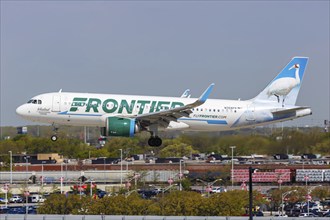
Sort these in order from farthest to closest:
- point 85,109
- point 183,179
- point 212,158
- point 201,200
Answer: point 212,158, point 183,179, point 201,200, point 85,109

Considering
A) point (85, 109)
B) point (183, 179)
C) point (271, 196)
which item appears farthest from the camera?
point (183, 179)

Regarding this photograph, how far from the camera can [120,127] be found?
84.6 metres

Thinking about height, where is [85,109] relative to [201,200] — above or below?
above

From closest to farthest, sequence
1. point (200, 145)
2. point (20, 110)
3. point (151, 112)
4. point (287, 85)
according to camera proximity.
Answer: point (151, 112) → point (20, 110) → point (287, 85) → point (200, 145)

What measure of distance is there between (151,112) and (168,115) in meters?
1.35

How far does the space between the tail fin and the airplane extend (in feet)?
4.14

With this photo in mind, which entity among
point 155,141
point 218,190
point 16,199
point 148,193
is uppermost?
point 155,141

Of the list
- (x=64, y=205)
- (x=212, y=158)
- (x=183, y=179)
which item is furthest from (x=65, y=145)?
(x=64, y=205)

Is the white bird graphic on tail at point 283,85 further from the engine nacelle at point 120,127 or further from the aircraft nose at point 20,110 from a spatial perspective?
the aircraft nose at point 20,110

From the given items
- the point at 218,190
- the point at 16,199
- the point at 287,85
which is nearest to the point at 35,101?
the point at 287,85

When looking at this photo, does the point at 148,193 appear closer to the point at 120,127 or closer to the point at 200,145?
the point at 200,145

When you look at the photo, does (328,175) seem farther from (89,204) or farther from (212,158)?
(89,204)

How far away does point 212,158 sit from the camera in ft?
541

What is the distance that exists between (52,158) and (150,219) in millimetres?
100774
